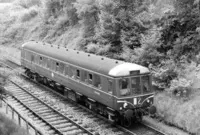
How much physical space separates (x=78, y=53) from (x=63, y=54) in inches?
54.1

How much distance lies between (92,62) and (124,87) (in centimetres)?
295

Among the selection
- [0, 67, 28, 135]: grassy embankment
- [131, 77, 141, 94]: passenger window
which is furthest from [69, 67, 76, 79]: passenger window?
[0, 67, 28, 135]: grassy embankment

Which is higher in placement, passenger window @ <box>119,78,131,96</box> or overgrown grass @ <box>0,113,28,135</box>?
passenger window @ <box>119,78,131,96</box>

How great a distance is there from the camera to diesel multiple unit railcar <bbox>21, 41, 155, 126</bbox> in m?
14.2

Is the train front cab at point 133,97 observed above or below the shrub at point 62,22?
below

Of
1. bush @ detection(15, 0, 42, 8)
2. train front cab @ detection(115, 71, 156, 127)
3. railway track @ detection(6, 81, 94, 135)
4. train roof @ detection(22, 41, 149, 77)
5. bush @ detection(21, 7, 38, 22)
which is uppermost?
bush @ detection(15, 0, 42, 8)

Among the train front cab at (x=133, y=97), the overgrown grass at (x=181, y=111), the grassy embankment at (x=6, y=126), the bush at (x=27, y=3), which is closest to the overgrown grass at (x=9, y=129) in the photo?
the grassy embankment at (x=6, y=126)

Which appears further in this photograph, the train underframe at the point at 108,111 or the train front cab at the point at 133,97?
the train underframe at the point at 108,111

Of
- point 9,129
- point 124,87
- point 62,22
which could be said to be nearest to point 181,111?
point 124,87

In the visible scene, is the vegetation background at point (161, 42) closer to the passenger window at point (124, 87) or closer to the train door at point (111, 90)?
the passenger window at point (124, 87)

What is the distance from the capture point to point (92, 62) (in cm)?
1642

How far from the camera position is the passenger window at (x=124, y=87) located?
1413 cm

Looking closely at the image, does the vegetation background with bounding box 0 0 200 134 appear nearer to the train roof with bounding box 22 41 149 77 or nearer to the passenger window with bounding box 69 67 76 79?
the train roof with bounding box 22 41 149 77

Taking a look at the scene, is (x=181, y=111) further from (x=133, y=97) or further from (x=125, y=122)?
(x=125, y=122)
